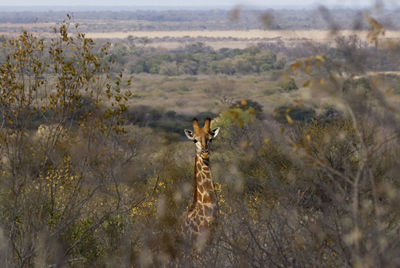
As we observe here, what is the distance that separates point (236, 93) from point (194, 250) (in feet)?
168

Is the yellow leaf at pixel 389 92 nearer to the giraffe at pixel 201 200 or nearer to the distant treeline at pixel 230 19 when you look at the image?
the distant treeline at pixel 230 19

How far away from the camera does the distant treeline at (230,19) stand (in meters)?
3.58

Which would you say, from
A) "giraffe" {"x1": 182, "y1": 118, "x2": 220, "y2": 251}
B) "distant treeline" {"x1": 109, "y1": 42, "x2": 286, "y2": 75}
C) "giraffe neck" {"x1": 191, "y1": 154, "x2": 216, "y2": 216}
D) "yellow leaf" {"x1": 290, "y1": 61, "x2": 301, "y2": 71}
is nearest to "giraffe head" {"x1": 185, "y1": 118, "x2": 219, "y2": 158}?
"giraffe" {"x1": 182, "y1": 118, "x2": 220, "y2": 251}

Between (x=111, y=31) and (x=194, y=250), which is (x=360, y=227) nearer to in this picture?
(x=194, y=250)

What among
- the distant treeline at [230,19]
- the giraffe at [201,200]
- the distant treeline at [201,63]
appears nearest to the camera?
the distant treeline at [230,19]

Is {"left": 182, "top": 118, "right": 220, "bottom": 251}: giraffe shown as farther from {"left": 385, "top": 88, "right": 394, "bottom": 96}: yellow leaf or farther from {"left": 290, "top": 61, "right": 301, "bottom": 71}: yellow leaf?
{"left": 385, "top": 88, "right": 394, "bottom": 96}: yellow leaf

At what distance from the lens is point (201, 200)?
24.6 feet

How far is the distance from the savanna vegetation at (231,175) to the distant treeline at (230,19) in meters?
0.17

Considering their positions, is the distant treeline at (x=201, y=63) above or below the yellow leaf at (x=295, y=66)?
below

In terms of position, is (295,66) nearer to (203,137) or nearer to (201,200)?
(203,137)

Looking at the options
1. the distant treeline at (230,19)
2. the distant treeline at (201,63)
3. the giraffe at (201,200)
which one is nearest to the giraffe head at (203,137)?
the giraffe at (201,200)

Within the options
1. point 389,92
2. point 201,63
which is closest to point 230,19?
point 389,92

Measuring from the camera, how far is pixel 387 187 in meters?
3.46

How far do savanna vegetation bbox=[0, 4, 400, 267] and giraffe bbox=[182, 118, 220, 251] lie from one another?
216 millimetres
